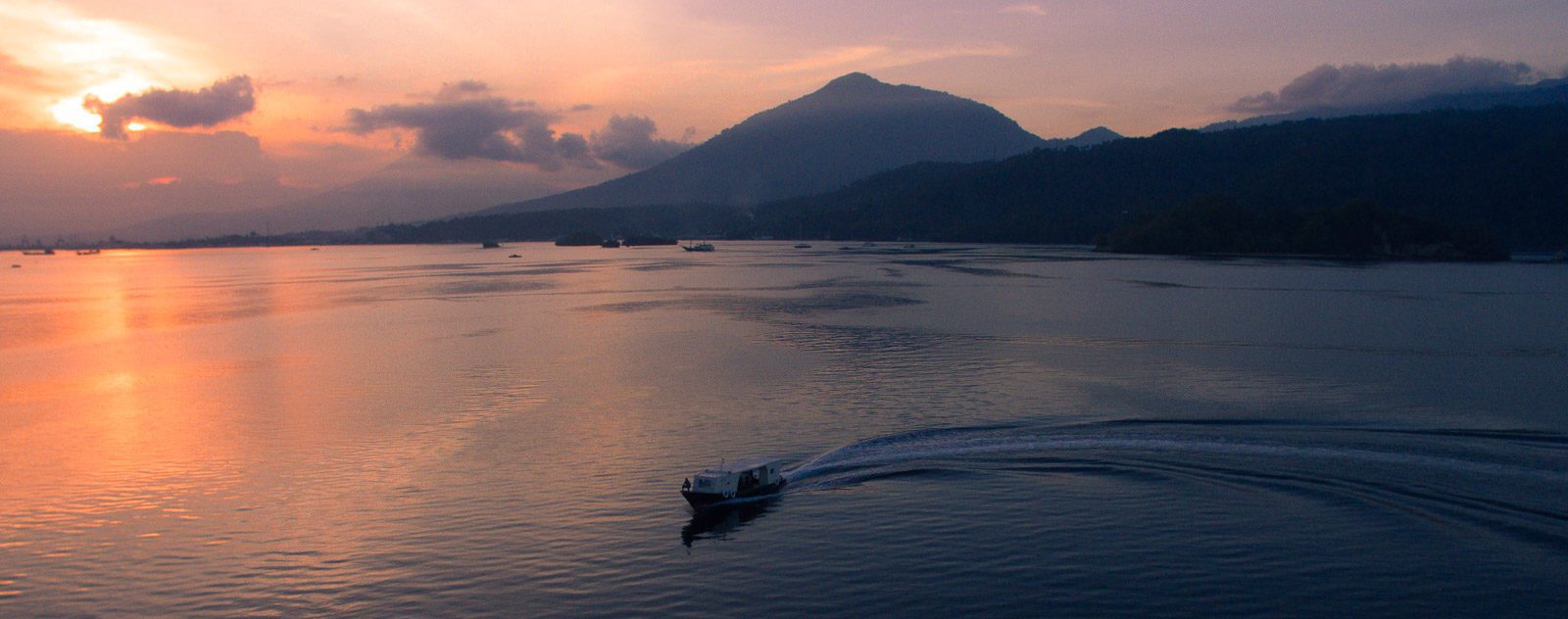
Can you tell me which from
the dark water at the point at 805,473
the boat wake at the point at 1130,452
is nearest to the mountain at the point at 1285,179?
the dark water at the point at 805,473

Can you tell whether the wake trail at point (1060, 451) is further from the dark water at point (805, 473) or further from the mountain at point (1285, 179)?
the mountain at point (1285, 179)

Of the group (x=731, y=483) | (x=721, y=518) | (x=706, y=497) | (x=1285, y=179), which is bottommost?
(x=721, y=518)

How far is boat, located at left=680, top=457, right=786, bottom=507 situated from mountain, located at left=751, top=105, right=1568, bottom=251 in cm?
10244

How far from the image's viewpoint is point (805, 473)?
16422 mm

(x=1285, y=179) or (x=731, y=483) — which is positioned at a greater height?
(x=1285, y=179)

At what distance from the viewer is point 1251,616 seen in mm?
11055

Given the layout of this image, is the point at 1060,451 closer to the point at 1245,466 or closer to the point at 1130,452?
the point at 1130,452

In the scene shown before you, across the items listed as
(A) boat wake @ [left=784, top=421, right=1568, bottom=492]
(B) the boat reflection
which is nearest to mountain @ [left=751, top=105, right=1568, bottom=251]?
(A) boat wake @ [left=784, top=421, right=1568, bottom=492]

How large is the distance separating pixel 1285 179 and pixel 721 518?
443 ft

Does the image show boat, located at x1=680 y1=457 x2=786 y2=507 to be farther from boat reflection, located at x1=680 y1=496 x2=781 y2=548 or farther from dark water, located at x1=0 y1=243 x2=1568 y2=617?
dark water, located at x1=0 y1=243 x2=1568 y2=617

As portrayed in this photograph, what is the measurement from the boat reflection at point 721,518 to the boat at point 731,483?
4.8 inches

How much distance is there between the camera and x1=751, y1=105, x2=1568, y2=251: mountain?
113 metres

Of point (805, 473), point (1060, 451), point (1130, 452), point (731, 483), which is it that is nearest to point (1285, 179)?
point (1130, 452)

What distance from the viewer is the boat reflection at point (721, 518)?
13.8 meters
